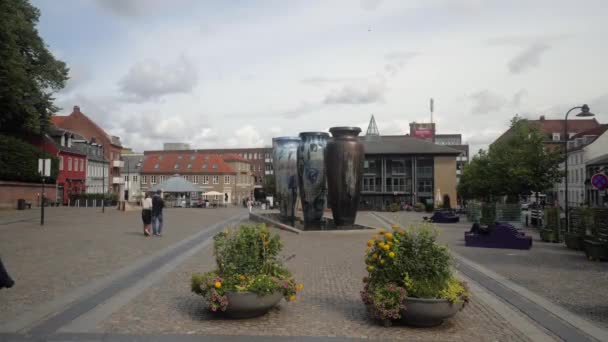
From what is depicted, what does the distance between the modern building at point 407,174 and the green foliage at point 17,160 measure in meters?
→ 42.2

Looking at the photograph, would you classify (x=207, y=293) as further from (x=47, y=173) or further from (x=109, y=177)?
(x=109, y=177)

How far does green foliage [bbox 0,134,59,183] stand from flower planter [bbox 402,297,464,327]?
139ft

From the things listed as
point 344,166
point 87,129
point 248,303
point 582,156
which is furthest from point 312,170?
point 87,129

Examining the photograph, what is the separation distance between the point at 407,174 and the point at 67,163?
43.9m

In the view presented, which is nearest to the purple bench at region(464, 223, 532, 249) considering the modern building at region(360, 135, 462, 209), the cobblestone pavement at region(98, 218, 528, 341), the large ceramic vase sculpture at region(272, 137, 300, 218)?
the cobblestone pavement at region(98, 218, 528, 341)

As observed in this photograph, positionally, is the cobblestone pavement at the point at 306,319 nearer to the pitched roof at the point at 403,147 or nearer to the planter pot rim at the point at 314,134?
the planter pot rim at the point at 314,134

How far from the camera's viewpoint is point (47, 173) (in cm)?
2608

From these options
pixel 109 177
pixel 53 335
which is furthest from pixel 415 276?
pixel 109 177

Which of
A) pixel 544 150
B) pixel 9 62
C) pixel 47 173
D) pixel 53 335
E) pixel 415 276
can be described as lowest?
pixel 53 335

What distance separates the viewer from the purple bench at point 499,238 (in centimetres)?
1753

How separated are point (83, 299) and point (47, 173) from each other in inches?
771

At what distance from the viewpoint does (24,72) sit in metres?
37.4

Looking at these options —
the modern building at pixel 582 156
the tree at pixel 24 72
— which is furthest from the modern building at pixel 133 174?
the modern building at pixel 582 156

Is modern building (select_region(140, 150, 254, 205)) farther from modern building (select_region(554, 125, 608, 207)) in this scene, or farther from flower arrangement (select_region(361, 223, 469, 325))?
flower arrangement (select_region(361, 223, 469, 325))
